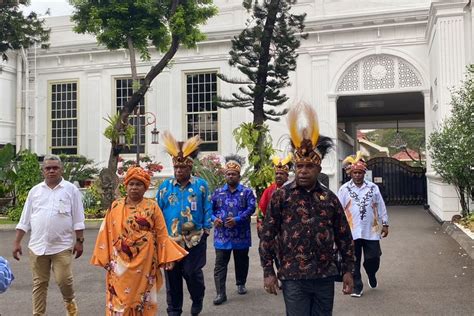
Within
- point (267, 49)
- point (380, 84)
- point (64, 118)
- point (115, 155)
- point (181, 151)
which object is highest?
point (267, 49)

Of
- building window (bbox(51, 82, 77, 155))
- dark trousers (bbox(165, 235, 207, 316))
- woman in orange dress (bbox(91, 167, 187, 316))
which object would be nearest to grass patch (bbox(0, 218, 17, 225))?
building window (bbox(51, 82, 77, 155))

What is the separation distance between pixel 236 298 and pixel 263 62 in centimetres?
1114

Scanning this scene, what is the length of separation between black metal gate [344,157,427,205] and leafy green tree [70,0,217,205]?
10.2 metres

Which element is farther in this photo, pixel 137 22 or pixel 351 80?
pixel 351 80

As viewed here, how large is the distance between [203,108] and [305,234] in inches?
733

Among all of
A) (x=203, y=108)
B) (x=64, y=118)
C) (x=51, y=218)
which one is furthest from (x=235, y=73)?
(x=51, y=218)

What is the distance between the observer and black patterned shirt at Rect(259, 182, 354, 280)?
3566 mm

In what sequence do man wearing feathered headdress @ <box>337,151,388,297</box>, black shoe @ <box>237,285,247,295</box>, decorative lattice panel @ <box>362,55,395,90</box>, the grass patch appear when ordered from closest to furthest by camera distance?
man wearing feathered headdress @ <box>337,151,388,297</box>, black shoe @ <box>237,285,247,295</box>, the grass patch, decorative lattice panel @ <box>362,55,395,90</box>

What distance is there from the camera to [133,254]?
4148mm

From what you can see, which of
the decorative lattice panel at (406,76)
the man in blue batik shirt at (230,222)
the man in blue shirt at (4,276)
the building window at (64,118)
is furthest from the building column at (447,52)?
the building window at (64,118)

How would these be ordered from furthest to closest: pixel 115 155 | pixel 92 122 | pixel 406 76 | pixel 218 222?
pixel 92 122 < pixel 406 76 < pixel 115 155 < pixel 218 222

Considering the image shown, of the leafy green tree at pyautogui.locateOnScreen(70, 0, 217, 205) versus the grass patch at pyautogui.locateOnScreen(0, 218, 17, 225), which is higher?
the leafy green tree at pyautogui.locateOnScreen(70, 0, 217, 205)

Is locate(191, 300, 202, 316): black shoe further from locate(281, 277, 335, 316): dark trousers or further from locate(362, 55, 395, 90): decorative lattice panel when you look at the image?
locate(362, 55, 395, 90): decorative lattice panel

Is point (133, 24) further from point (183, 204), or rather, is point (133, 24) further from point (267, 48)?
point (183, 204)
